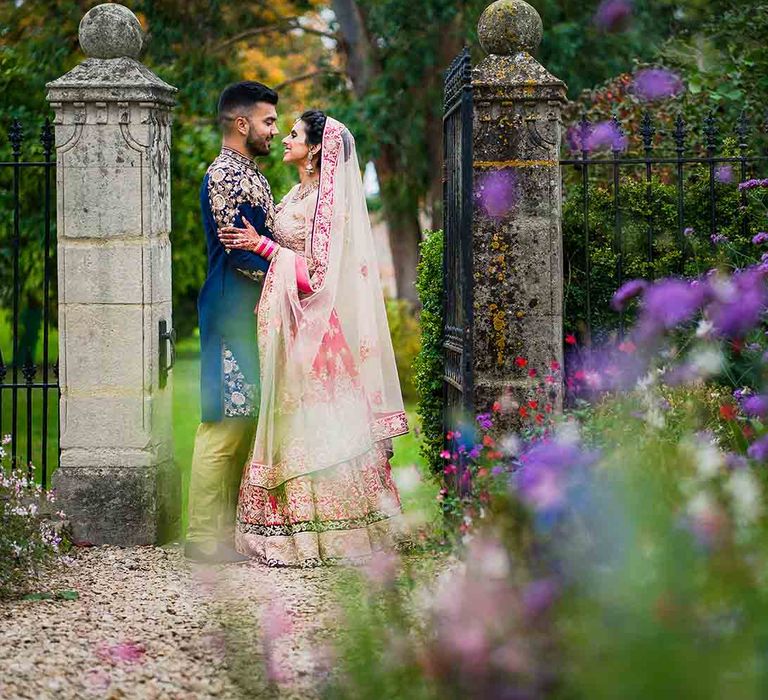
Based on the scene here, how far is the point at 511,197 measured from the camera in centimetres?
581

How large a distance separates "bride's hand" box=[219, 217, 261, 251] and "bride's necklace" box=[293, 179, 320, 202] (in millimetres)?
328

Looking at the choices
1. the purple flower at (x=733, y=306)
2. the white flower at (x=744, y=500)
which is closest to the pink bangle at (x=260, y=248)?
the purple flower at (x=733, y=306)

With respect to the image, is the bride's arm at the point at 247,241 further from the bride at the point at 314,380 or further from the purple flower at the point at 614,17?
the purple flower at the point at 614,17

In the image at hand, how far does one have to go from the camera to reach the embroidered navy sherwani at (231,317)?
5.85 m

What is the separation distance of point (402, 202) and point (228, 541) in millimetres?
8955

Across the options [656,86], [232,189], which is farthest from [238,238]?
[656,86]

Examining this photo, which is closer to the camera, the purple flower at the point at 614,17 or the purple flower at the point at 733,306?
the purple flower at the point at 733,306

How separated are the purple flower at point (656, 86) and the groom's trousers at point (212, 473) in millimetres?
4588

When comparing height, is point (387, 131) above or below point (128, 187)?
above

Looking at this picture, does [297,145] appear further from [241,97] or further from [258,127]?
[241,97]

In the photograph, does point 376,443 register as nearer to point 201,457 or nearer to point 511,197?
point 201,457

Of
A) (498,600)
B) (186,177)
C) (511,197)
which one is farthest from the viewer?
(186,177)

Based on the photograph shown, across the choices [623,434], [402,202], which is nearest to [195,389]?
[402,202]

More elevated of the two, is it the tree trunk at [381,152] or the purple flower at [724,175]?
the tree trunk at [381,152]
